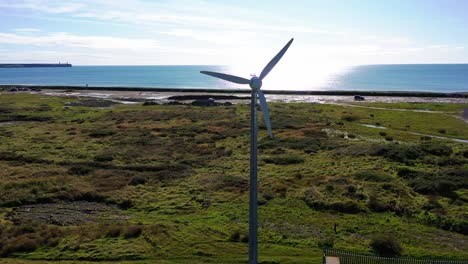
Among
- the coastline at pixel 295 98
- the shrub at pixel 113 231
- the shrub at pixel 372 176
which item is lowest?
the shrub at pixel 113 231

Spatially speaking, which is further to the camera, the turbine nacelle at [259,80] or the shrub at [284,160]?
the shrub at [284,160]

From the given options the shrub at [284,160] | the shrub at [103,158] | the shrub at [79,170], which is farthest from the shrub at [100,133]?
the shrub at [284,160]

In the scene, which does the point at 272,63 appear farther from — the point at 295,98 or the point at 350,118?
the point at 295,98

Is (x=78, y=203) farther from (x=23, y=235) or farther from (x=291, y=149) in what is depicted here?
(x=291, y=149)

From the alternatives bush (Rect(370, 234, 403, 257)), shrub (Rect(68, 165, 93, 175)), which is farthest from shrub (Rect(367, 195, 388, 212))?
shrub (Rect(68, 165, 93, 175))

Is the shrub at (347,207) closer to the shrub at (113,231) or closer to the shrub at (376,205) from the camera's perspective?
the shrub at (376,205)

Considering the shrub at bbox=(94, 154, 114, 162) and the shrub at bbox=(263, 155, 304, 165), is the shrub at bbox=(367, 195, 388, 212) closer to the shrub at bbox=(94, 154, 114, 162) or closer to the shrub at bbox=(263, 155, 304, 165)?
the shrub at bbox=(263, 155, 304, 165)

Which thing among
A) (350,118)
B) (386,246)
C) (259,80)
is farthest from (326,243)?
(350,118)
